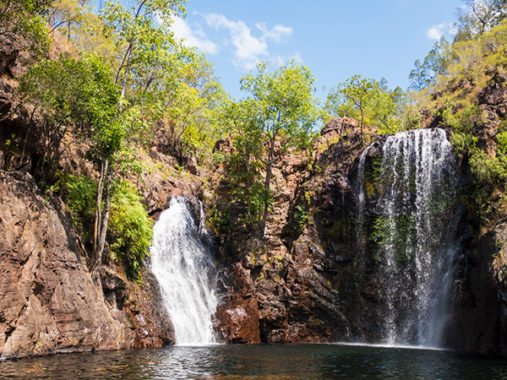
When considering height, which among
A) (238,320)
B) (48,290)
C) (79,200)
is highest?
(79,200)

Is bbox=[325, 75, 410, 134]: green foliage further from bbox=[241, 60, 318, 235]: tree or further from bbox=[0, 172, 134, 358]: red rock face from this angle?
bbox=[0, 172, 134, 358]: red rock face

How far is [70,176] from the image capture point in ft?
64.6

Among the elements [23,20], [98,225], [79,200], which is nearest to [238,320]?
[98,225]

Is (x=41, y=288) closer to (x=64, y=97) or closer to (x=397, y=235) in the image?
(x=64, y=97)

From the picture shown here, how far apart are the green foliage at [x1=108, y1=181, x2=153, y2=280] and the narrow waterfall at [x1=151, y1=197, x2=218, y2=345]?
2171 millimetres

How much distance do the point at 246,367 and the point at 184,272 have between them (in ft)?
43.1

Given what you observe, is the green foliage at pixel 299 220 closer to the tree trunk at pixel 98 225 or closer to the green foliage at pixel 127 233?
the green foliage at pixel 127 233

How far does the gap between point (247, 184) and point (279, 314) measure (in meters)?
12.1

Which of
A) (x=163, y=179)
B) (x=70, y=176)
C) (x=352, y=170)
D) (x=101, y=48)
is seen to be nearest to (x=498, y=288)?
(x=352, y=170)

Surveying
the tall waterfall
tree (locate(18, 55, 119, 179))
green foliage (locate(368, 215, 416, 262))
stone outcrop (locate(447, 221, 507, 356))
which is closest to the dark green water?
stone outcrop (locate(447, 221, 507, 356))

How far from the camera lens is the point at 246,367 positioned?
514 inches

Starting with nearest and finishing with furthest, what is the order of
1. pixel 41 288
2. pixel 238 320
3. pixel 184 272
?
1. pixel 41 288
2. pixel 238 320
3. pixel 184 272

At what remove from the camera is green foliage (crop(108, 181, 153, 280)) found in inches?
829

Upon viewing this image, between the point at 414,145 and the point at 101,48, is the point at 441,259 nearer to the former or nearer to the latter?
the point at 414,145
